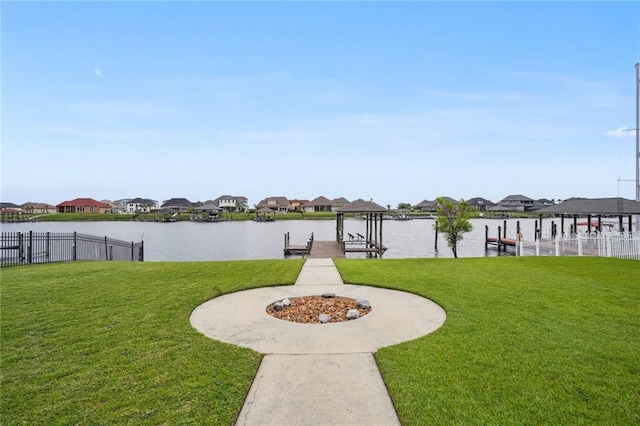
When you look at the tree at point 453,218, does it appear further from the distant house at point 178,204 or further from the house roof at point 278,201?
the distant house at point 178,204

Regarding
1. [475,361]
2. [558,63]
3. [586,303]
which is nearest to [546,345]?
[475,361]

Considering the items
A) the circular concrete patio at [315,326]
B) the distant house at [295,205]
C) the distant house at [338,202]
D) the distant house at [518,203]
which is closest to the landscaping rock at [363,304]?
the circular concrete patio at [315,326]

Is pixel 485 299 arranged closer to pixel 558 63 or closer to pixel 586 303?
pixel 586 303

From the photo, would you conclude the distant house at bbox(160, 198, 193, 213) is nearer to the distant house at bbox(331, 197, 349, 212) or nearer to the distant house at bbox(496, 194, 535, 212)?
the distant house at bbox(331, 197, 349, 212)

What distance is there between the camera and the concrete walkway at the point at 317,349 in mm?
3738

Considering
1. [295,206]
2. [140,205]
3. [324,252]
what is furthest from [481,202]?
[140,205]

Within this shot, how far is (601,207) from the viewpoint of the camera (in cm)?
2544

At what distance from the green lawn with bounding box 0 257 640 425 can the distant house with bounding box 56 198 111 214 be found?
150 meters

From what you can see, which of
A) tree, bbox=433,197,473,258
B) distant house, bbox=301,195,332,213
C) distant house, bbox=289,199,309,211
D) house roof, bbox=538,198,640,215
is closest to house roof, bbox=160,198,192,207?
distant house, bbox=289,199,309,211

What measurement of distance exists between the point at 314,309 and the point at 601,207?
28.1 m

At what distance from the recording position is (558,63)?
803 inches

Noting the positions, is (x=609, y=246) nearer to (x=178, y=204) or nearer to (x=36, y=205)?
(x=178, y=204)

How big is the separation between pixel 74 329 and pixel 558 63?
1047 inches

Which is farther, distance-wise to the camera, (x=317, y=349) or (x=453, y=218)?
(x=453, y=218)
